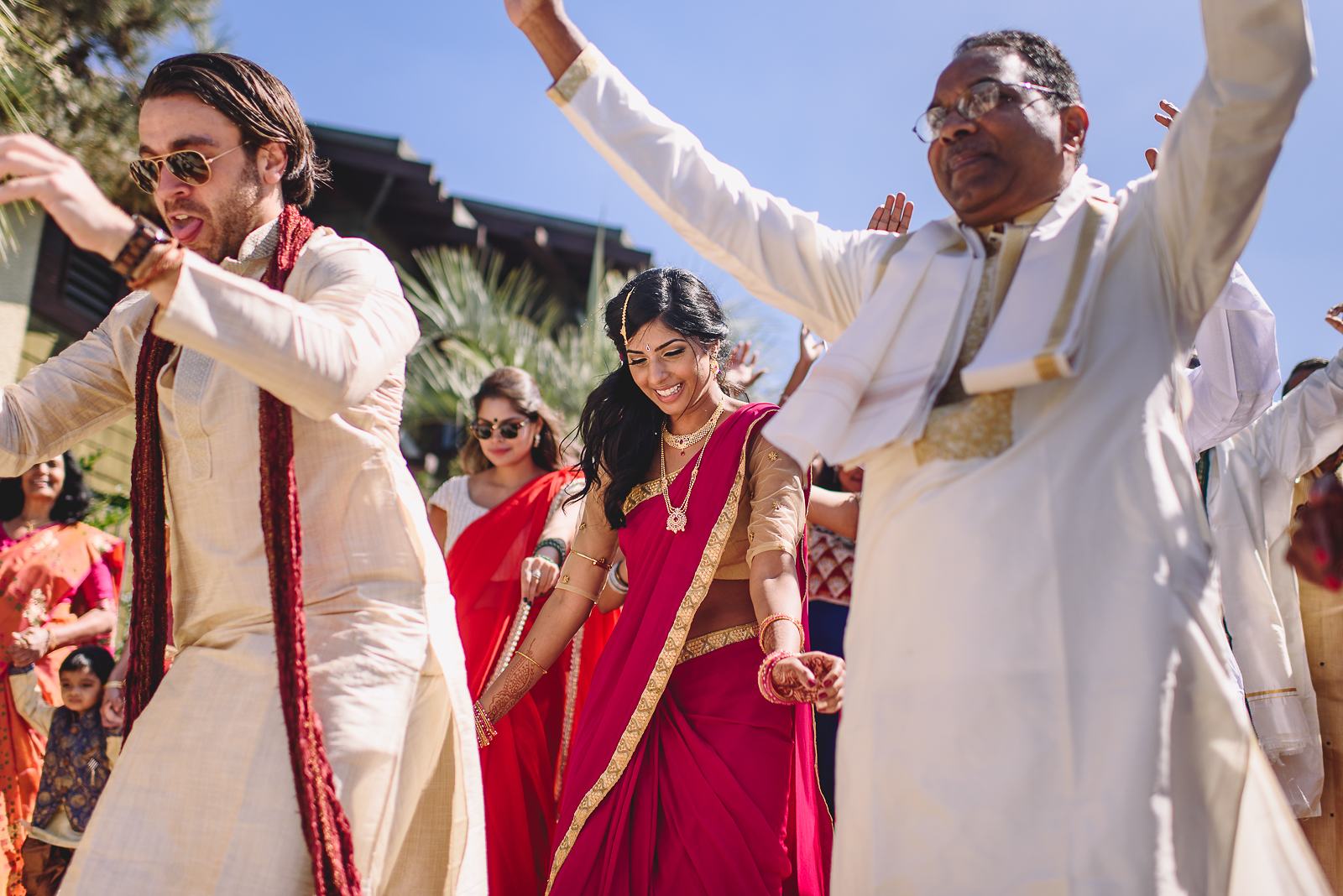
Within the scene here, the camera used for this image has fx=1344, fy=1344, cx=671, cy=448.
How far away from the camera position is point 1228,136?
2123 millimetres

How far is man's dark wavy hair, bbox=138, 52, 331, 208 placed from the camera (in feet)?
9.25

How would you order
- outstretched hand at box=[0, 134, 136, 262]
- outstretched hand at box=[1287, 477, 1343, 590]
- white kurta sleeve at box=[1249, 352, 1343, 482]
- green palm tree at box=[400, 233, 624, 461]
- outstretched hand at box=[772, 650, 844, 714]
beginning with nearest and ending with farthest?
outstretched hand at box=[1287, 477, 1343, 590] < outstretched hand at box=[0, 134, 136, 262] < outstretched hand at box=[772, 650, 844, 714] < white kurta sleeve at box=[1249, 352, 1343, 482] < green palm tree at box=[400, 233, 624, 461]

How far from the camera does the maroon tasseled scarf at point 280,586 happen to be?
2408 millimetres

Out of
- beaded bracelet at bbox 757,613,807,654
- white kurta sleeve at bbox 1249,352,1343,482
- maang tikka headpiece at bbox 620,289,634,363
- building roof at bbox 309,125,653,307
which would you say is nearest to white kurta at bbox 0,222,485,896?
beaded bracelet at bbox 757,613,807,654

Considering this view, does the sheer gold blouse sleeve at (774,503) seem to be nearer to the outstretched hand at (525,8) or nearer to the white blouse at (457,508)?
the outstretched hand at (525,8)

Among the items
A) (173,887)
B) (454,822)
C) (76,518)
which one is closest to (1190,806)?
(454,822)

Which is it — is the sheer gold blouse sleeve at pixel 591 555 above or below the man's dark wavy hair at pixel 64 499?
below

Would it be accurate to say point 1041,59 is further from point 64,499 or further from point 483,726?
point 64,499

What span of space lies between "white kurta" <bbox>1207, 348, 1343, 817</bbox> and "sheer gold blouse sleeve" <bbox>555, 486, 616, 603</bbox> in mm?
2457

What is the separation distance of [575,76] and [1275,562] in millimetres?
4261

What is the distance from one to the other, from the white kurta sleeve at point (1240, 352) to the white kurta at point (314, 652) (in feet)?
6.34

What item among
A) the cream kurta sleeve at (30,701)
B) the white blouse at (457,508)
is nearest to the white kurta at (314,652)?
the white blouse at (457,508)

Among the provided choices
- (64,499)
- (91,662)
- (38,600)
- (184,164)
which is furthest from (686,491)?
(64,499)

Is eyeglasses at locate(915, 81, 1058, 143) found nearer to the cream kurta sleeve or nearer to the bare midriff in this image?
the bare midriff
